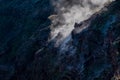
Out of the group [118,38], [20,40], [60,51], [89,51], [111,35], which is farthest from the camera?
→ [20,40]

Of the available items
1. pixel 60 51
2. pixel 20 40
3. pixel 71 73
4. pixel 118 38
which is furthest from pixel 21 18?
pixel 118 38

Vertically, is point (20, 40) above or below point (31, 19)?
below

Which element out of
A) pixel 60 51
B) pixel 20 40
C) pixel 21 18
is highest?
pixel 21 18

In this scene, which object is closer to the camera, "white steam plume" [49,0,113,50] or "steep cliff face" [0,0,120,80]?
"steep cliff face" [0,0,120,80]

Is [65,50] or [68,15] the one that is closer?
[65,50]

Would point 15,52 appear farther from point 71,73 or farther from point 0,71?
point 71,73

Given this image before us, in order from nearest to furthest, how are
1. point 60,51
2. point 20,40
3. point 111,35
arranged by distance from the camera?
1. point 111,35
2. point 60,51
3. point 20,40

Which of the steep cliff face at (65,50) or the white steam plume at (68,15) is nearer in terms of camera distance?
the steep cliff face at (65,50)

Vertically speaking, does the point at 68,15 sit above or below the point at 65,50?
above
